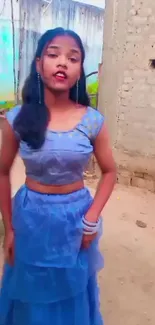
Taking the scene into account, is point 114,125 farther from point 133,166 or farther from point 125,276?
point 125,276

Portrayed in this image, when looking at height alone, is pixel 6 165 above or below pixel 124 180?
above

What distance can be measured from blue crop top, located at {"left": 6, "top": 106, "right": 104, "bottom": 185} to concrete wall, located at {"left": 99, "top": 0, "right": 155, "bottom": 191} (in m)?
3.11

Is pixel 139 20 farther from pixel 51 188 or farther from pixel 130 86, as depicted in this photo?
pixel 51 188

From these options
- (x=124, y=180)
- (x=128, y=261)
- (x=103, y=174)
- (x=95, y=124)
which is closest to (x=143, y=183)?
(x=124, y=180)

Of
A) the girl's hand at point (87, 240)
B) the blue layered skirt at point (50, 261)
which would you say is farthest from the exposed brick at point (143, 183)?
the girl's hand at point (87, 240)

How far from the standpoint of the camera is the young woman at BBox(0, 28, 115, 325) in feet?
4.97

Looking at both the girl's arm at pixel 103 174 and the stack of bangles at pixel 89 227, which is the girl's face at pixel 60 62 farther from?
the stack of bangles at pixel 89 227

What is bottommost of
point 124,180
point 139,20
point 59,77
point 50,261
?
point 124,180

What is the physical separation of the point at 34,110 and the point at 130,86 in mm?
3273

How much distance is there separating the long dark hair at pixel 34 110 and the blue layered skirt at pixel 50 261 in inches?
10.0

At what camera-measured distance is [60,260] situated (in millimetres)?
1604

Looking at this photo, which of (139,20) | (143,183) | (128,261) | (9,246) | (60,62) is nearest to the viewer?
(60,62)

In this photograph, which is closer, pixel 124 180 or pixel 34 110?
pixel 34 110

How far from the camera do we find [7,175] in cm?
166
